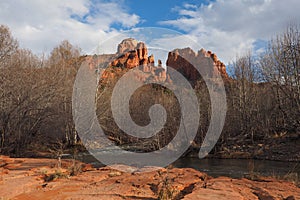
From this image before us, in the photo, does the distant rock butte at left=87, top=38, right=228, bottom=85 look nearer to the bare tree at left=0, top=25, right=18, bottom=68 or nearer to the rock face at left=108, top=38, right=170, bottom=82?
the rock face at left=108, top=38, right=170, bottom=82

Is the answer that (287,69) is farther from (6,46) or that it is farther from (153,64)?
(6,46)

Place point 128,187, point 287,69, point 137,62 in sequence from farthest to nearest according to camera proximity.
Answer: point 137,62 → point 287,69 → point 128,187

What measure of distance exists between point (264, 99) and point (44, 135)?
73.1 ft

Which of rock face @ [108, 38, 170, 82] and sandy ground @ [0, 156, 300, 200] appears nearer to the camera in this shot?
sandy ground @ [0, 156, 300, 200]

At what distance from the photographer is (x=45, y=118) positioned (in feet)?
71.4

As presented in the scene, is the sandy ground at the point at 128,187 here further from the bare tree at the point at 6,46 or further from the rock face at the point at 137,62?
the bare tree at the point at 6,46

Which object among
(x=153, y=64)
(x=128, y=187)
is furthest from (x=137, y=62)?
(x=128, y=187)

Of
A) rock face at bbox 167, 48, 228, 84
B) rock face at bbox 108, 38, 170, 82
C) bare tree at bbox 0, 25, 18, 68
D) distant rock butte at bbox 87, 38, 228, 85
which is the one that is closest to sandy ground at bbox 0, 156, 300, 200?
rock face at bbox 167, 48, 228, 84

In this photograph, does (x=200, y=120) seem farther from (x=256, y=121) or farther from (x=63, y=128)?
(x=63, y=128)

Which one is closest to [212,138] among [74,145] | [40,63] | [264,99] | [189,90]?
[189,90]

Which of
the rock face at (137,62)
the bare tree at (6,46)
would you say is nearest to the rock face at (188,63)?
the rock face at (137,62)

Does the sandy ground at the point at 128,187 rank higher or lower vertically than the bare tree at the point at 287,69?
lower

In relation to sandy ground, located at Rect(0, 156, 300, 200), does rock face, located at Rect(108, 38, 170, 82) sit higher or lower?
higher

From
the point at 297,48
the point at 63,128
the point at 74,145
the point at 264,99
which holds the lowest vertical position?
the point at 74,145
